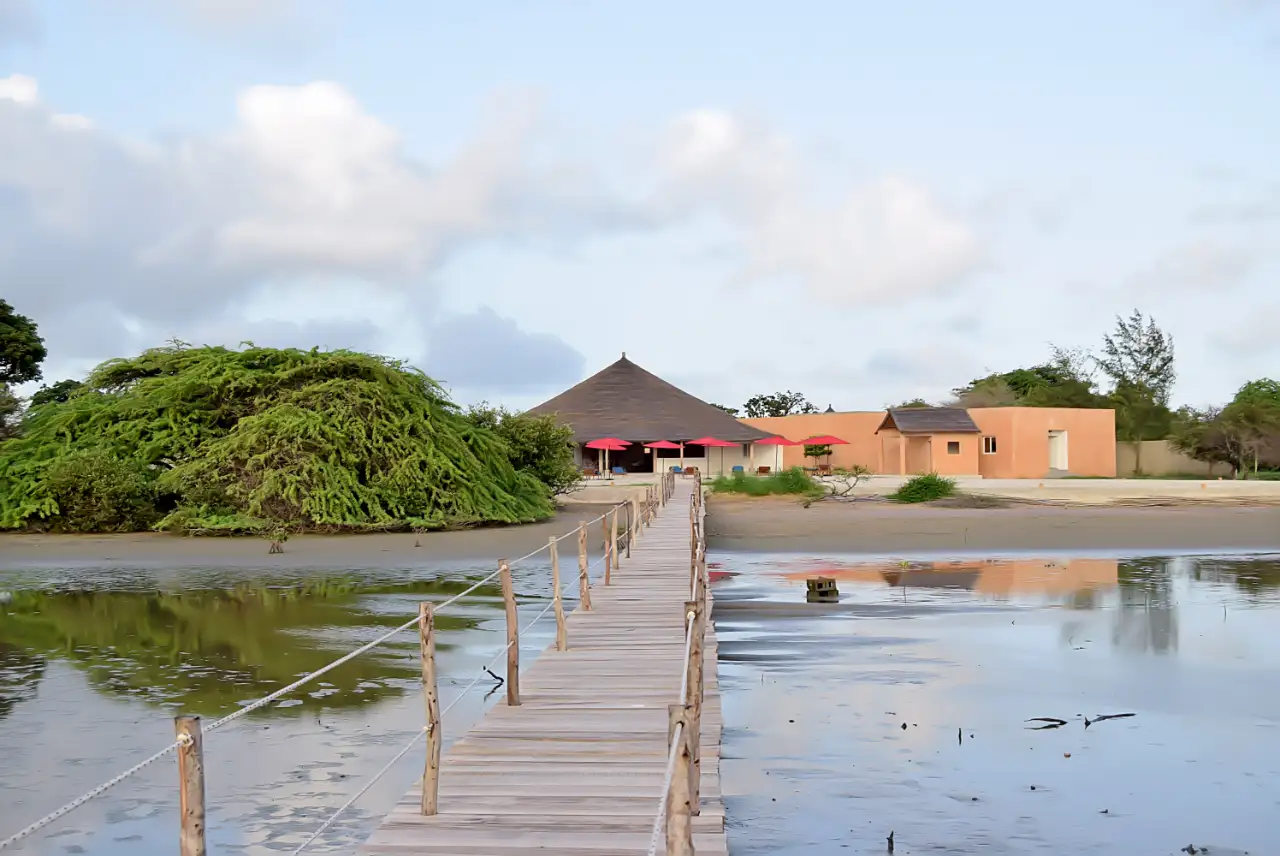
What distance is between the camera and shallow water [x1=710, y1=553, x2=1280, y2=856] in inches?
297

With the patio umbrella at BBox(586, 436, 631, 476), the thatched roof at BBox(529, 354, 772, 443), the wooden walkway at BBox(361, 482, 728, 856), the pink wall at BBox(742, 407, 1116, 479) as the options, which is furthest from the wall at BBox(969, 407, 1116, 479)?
the wooden walkway at BBox(361, 482, 728, 856)

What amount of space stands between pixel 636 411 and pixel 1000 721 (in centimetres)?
4777

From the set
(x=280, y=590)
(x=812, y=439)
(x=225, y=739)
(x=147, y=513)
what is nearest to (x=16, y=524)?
(x=147, y=513)

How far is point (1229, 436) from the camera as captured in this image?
58.9 m

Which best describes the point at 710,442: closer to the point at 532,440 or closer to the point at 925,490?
the point at 925,490

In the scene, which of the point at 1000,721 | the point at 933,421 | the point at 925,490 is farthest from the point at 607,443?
the point at 1000,721

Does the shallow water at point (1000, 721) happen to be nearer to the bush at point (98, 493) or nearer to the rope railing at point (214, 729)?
the rope railing at point (214, 729)

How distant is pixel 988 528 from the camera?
Answer: 3036 cm

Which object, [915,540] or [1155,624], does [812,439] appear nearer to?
[915,540]

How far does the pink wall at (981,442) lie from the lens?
179ft

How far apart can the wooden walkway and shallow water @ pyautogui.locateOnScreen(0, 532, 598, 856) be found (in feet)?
2.53

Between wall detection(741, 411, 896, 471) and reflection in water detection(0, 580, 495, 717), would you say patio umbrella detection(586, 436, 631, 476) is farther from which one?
reflection in water detection(0, 580, 495, 717)

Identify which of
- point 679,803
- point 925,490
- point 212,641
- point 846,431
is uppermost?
point 846,431

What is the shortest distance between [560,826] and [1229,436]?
58470 millimetres
